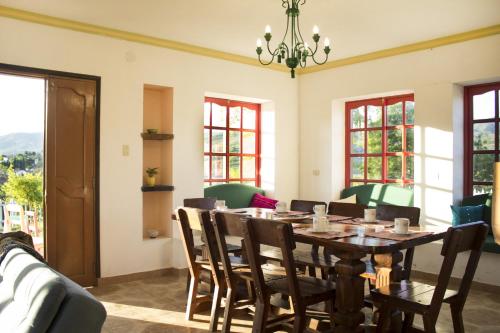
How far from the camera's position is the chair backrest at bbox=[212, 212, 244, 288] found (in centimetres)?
287

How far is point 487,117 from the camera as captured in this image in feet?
16.2

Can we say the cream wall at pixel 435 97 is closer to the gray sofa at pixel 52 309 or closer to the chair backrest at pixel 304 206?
the chair backrest at pixel 304 206

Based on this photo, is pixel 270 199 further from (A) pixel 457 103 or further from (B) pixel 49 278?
(B) pixel 49 278

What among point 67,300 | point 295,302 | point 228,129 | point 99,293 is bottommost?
point 99,293

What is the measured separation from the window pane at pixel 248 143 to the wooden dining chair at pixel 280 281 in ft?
11.6

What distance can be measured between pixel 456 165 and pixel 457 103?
68cm

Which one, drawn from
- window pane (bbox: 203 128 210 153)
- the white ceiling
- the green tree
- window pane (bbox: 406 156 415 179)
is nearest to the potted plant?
window pane (bbox: 203 128 210 153)

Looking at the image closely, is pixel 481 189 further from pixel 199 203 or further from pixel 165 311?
pixel 165 311

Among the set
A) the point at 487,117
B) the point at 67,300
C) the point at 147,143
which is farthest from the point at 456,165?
the point at 67,300

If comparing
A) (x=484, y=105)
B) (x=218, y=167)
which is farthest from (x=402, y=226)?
(x=218, y=167)

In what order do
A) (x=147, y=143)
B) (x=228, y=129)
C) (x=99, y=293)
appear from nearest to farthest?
(x=99, y=293)
(x=147, y=143)
(x=228, y=129)

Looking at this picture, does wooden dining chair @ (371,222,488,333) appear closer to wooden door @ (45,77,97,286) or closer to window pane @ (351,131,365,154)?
wooden door @ (45,77,97,286)

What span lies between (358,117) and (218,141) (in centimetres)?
191

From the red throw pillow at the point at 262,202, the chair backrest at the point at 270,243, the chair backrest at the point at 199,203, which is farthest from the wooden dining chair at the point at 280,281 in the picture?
the red throw pillow at the point at 262,202
